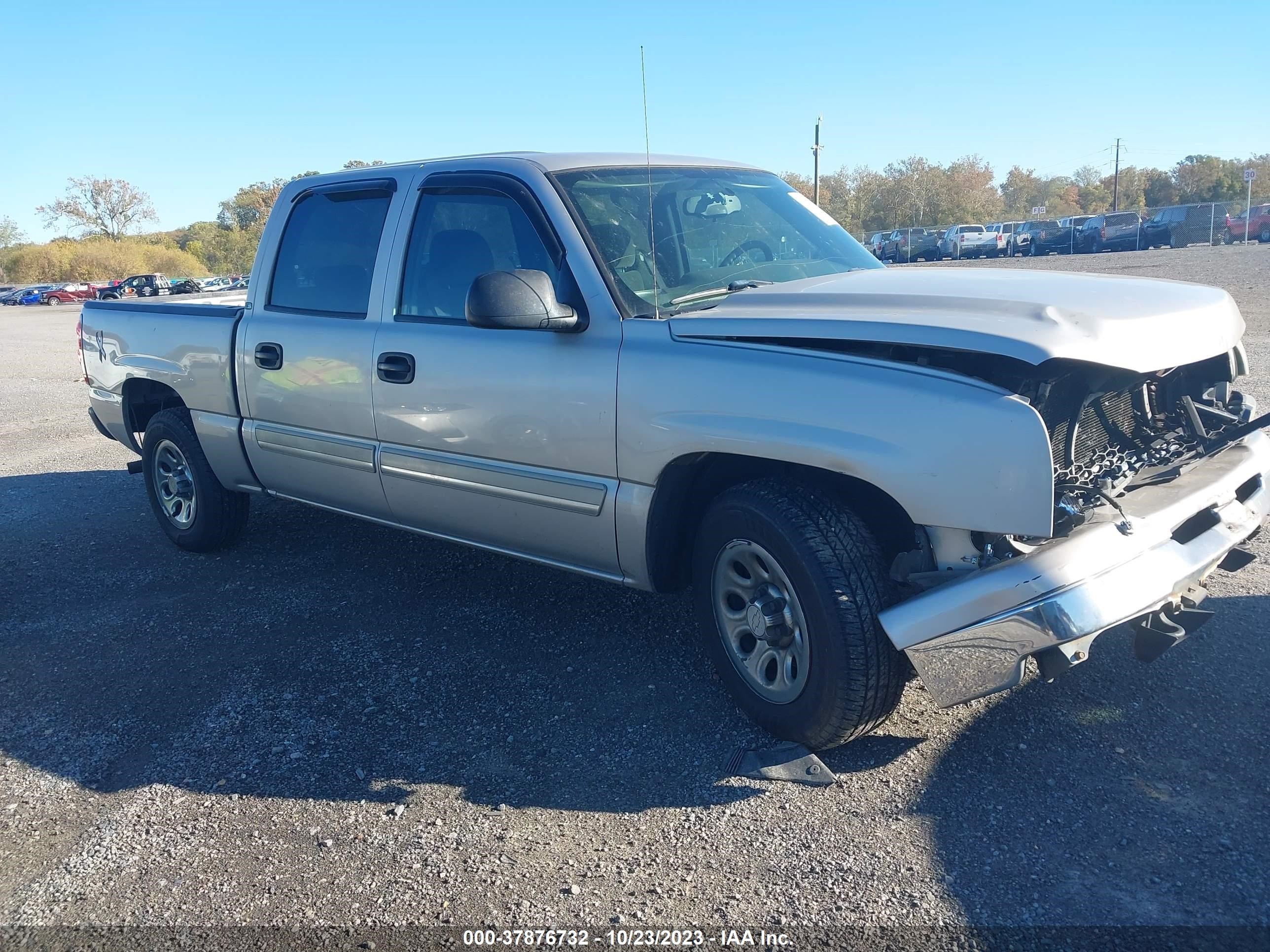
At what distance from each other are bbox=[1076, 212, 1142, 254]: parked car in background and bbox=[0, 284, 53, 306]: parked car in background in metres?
50.9

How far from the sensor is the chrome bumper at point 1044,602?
2777mm

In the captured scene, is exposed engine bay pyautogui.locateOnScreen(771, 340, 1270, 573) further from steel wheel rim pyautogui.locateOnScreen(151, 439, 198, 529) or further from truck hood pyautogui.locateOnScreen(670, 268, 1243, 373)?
steel wheel rim pyautogui.locateOnScreen(151, 439, 198, 529)

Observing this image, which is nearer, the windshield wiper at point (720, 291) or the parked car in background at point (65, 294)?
the windshield wiper at point (720, 291)

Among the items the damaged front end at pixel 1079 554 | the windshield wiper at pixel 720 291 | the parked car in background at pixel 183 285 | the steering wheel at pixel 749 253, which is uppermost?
the parked car in background at pixel 183 285

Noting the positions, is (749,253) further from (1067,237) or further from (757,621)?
(1067,237)

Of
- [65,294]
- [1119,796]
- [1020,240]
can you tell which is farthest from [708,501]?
[65,294]

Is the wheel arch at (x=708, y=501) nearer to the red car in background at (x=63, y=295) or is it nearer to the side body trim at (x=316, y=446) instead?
the side body trim at (x=316, y=446)

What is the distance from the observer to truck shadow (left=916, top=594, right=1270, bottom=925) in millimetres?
2598

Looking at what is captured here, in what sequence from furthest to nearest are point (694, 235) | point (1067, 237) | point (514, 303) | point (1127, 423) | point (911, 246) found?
point (911, 246)
point (1067, 237)
point (694, 235)
point (514, 303)
point (1127, 423)

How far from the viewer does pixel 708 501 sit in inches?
149

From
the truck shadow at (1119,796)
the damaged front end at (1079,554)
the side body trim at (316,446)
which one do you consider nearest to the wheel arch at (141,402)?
the side body trim at (316,446)

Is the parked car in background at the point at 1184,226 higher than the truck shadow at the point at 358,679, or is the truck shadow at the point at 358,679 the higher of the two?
the parked car in background at the point at 1184,226

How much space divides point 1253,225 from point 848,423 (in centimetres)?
4148

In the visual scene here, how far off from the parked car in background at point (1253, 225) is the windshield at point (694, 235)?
38.8 metres
